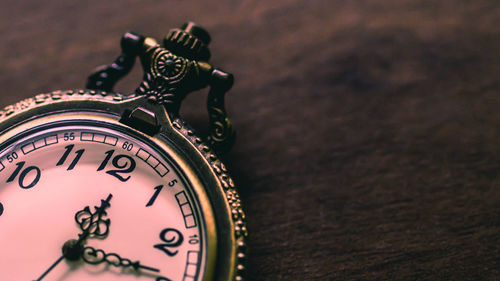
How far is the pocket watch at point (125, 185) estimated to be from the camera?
2.10 ft

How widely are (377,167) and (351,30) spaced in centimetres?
40

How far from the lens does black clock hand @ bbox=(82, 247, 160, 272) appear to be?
2.09 feet

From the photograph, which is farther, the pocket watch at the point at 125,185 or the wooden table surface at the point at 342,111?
the wooden table surface at the point at 342,111

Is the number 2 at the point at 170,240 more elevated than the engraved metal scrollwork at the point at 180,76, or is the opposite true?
the engraved metal scrollwork at the point at 180,76

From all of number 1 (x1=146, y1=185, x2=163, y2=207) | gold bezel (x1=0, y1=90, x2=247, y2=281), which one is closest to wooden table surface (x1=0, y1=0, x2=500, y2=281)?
gold bezel (x1=0, y1=90, x2=247, y2=281)

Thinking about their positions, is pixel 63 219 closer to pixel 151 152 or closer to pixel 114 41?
pixel 151 152

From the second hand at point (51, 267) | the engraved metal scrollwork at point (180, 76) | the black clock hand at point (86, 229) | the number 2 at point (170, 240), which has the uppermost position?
the engraved metal scrollwork at point (180, 76)

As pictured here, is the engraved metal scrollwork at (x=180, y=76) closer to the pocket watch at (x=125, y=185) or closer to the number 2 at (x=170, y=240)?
the pocket watch at (x=125, y=185)

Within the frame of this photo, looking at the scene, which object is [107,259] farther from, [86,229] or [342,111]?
[342,111]

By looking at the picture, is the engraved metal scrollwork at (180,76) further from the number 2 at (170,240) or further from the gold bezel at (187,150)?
the number 2 at (170,240)

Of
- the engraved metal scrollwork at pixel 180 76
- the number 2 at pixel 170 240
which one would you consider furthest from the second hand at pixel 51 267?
the engraved metal scrollwork at pixel 180 76

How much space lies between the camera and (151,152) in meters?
0.70

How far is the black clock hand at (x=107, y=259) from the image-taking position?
0.64 m

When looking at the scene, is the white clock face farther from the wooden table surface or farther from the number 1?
the wooden table surface
